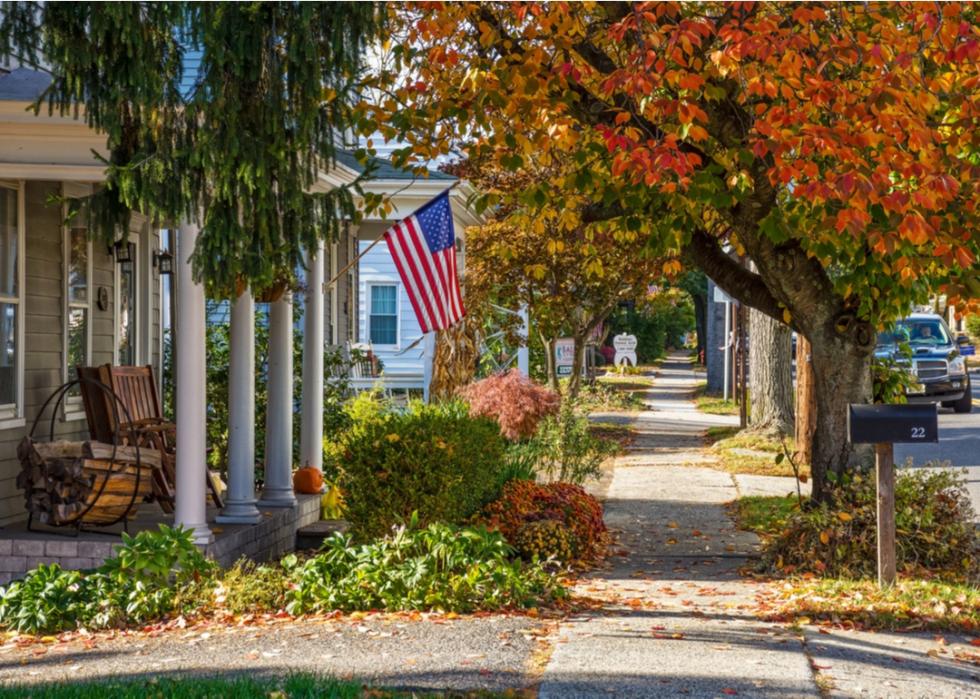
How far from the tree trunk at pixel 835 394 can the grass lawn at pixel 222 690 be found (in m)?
5.01

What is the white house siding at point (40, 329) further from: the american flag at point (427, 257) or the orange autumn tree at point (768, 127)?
the orange autumn tree at point (768, 127)

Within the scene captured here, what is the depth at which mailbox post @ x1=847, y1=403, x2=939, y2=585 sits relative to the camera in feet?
28.3

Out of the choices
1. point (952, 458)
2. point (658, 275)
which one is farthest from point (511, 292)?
point (952, 458)

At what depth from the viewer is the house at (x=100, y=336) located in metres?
9.08

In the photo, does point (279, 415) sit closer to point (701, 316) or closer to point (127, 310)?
point (127, 310)

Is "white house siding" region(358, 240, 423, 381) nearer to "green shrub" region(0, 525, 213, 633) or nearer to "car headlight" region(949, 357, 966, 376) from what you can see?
"car headlight" region(949, 357, 966, 376)

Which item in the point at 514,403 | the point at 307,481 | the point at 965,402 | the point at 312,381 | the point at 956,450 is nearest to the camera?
the point at 307,481

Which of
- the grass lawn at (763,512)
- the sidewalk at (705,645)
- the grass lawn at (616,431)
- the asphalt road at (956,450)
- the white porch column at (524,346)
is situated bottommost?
the sidewalk at (705,645)

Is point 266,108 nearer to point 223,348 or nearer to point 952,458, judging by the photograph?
point 223,348

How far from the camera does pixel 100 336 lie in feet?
39.6

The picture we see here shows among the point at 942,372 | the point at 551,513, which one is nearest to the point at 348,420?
the point at 551,513

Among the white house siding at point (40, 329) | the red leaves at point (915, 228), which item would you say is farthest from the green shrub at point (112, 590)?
the red leaves at point (915, 228)

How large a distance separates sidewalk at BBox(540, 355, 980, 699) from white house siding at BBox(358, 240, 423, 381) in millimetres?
16127

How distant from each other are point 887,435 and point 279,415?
552cm
